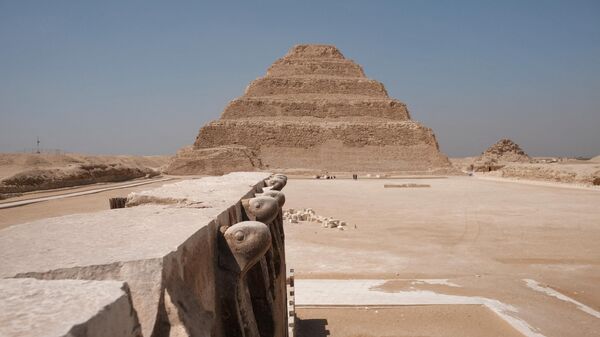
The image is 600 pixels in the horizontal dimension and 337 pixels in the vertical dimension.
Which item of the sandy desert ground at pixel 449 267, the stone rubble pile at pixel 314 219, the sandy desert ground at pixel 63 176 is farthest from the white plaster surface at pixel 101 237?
the sandy desert ground at pixel 63 176

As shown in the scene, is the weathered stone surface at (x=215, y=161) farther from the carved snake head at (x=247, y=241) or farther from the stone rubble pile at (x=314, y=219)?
the carved snake head at (x=247, y=241)

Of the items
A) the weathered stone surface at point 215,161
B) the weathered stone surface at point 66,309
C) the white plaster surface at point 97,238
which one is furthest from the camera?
the weathered stone surface at point 215,161

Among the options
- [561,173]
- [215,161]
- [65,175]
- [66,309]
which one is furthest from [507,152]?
[66,309]

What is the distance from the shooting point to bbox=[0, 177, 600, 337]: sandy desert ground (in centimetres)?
536

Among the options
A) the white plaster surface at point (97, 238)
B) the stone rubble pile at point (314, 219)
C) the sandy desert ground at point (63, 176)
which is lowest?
the stone rubble pile at point (314, 219)

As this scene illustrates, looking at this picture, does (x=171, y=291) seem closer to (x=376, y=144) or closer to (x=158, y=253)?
(x=158, y=253)

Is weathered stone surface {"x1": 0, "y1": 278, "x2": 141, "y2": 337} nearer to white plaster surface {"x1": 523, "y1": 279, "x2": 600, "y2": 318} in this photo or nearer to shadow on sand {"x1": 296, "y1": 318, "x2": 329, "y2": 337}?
shadow on sand {"x1": 296, "y1": 318, "x2": 329, "y2": 337}

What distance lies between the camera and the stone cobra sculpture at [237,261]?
1959 millimetres

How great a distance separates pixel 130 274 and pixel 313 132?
51.2 m

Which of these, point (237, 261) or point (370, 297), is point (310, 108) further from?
point (237, 261)

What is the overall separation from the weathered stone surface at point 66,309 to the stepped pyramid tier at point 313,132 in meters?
42.3

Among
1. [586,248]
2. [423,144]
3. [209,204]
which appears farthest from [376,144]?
[209,204]

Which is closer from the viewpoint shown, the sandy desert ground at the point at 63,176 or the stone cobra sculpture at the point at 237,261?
the stone cobra sculpture at the point at 237,261

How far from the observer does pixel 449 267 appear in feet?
25.6
